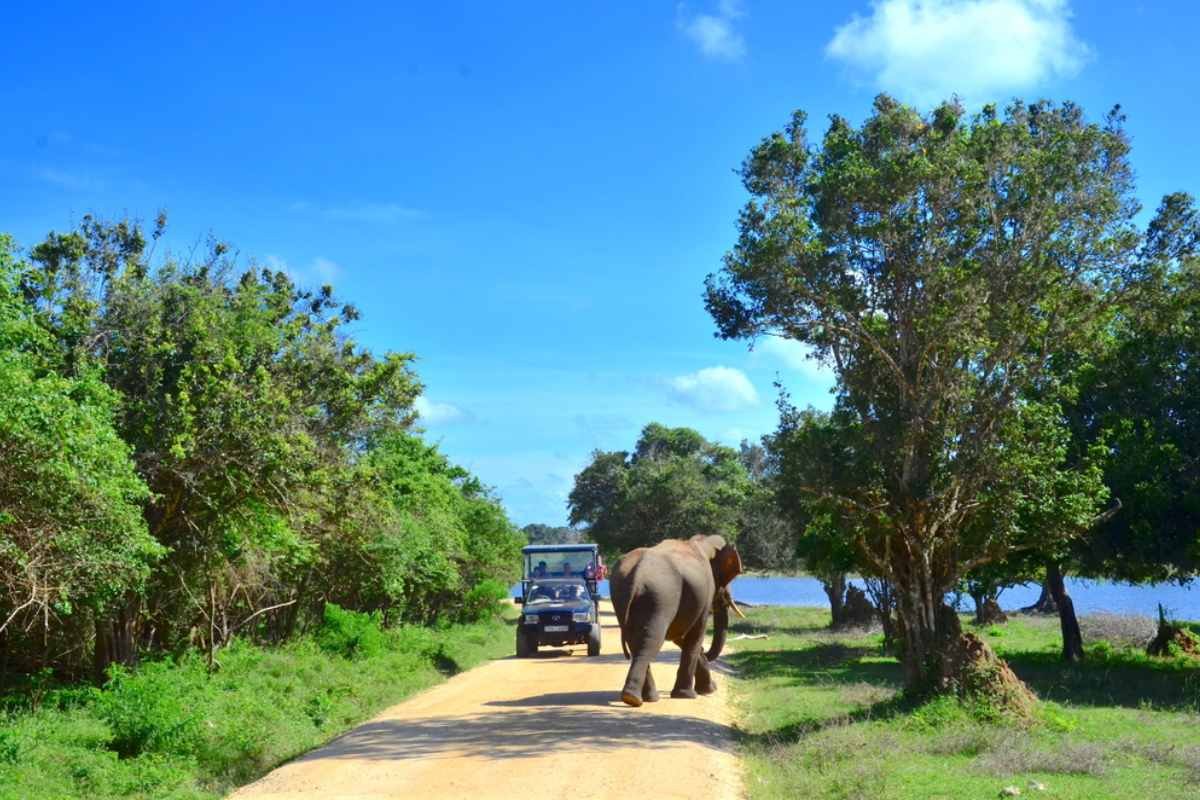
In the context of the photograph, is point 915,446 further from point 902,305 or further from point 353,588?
point 353,588

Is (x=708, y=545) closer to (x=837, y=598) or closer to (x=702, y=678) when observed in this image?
(x=702, y=678)

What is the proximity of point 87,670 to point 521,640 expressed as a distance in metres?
11.3

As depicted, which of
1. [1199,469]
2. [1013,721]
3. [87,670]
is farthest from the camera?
[1199,469]

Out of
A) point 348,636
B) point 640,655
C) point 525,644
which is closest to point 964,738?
point 640,655

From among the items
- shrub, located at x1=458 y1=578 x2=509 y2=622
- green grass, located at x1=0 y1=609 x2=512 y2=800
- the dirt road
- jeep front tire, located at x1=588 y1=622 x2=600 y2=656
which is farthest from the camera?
shrub, located at x1=458 y1=578 x2=509 y2=622

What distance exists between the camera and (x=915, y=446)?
1540cm

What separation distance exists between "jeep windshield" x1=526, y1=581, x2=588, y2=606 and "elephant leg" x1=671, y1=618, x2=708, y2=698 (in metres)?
9.42

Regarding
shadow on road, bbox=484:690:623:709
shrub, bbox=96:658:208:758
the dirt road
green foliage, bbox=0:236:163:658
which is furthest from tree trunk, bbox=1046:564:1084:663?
green foliage, bbox=0:236:163:658

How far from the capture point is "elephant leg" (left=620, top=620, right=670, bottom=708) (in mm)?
15914

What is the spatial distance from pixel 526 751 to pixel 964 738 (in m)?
5.17

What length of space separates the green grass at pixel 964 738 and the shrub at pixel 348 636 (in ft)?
26.5

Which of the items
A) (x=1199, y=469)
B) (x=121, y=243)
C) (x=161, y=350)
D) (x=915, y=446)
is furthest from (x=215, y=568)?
(x=1199, y=469)

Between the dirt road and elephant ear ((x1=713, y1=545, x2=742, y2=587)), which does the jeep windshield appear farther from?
elephant ear ((x1=713, y1=545, x2=742, y2=587))

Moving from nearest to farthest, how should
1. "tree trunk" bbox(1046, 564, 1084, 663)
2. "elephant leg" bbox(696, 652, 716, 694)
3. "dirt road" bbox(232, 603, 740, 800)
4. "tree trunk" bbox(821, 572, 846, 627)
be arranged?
"dirt road" bbox(232, 603, 740, 800) < "elephant leg" bbox(696, 652, 716, 694) < "tree trunk" bbox(1046, 564, 1084, 663) < "tree trunk" bbox(821, 572, 846, 627)
